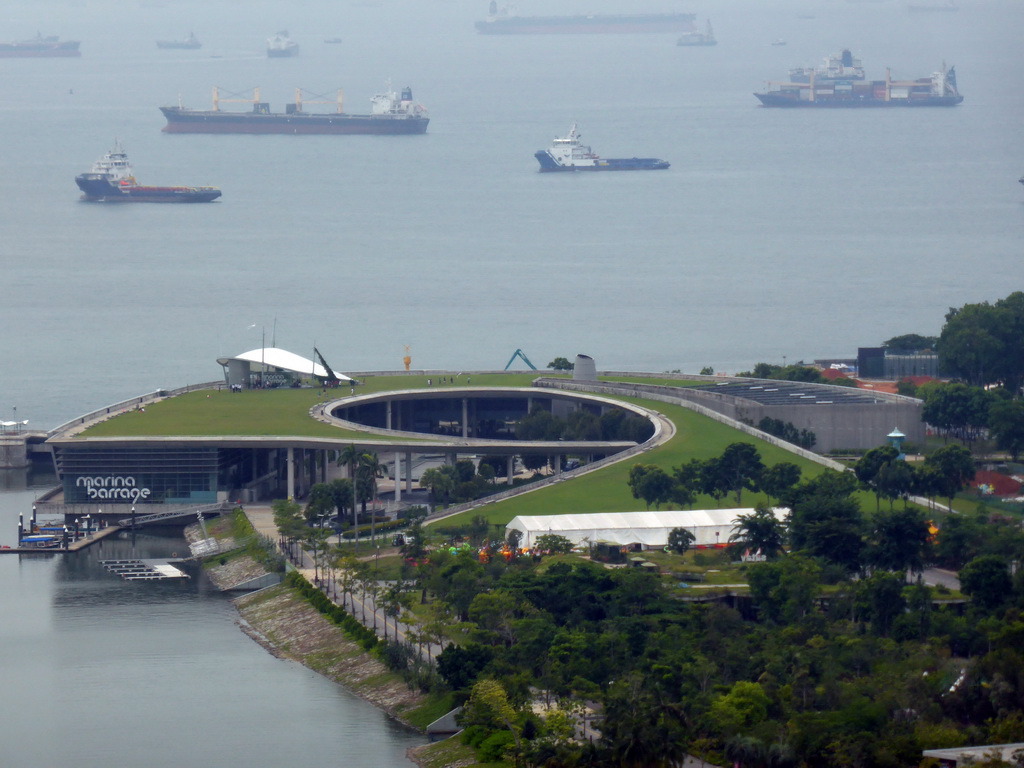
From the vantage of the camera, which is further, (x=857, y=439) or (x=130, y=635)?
(x=857, y=439)

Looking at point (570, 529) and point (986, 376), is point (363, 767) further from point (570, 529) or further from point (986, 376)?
point (986, 376)

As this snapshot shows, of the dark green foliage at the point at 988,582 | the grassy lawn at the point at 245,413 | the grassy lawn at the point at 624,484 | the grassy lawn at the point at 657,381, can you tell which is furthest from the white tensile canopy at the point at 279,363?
the dark green foliage at the point at 988,582

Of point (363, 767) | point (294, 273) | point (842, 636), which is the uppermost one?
point (294, 273)

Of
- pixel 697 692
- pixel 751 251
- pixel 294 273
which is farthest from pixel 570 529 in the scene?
pixel 751 251

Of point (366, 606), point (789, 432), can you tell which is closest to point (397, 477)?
point (789, 432)

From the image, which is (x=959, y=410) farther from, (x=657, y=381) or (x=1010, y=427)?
(x=657, y=381)

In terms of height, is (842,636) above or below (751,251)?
below

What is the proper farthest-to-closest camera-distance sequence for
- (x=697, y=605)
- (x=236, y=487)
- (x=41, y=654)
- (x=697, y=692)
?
(x=236, y=487) < (x=41, y=654) < (x=697, y=605) < (x=697, y=692)
